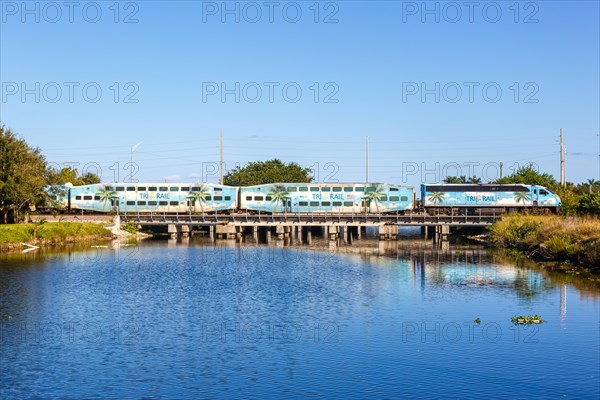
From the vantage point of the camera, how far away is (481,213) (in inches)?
3799

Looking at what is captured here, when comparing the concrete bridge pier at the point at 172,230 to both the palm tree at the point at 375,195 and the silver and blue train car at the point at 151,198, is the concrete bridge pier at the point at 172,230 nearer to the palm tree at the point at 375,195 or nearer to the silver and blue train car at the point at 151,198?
the silver and blue train car at the point at 151,198

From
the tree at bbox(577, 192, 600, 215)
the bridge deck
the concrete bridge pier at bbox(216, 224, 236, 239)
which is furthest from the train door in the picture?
the tree at bbox(577, 192, 600, 215)

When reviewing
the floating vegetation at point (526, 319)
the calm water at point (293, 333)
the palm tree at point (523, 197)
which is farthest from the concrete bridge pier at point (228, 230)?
the floating vegetation at point (526, 319)

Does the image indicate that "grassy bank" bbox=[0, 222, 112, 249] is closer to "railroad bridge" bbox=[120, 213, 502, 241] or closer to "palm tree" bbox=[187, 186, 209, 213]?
"railroad bridge" bbox=[120, 213, 502, 241]

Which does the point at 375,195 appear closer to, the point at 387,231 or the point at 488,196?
the point at 387,231

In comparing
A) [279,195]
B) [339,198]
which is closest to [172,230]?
[279,195]

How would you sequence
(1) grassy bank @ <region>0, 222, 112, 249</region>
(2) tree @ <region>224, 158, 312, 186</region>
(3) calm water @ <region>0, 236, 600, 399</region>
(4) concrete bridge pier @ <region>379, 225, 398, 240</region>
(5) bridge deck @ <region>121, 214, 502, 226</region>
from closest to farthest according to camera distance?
(3) calm water @ <region>0, 236, 600, 399</region>
(1) grassy bank @ <region>0, 222, 112, 249</region>
(5) bridge deck @ <region>121, 214, 502, 226</region>
(4) concrete bridge pier @ <region>379, 225, 398, 240</region>
(2) tree @ <region>224, 158, 312, 186</region>

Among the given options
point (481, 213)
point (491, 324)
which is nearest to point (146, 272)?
point (491, 324)

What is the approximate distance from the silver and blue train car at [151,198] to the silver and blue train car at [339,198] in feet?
17.3

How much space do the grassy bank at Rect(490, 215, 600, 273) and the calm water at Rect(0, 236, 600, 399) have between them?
4447 mm

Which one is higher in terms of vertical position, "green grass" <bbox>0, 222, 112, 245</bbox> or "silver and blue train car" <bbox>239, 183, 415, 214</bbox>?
"silver and blue train car" <bbox>239, 183, 415, 214</bbox>

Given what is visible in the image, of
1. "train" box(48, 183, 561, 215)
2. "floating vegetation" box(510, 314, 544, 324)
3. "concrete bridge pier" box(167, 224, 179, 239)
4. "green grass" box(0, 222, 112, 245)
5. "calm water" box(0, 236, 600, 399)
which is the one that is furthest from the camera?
"train" box(48, 183, 561, 215)

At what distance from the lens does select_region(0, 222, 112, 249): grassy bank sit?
224 feet

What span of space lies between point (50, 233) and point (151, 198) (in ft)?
79.0
